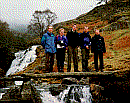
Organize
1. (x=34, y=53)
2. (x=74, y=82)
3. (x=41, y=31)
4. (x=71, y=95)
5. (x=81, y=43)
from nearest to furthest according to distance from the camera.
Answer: (x=71, y=95) → (x=74, y=82) → (x=81, y=43) → (x=34, y=53) → (x=41, y=31)

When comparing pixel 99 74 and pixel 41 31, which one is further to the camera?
pixel 41 31

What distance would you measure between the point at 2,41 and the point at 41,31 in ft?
44.0

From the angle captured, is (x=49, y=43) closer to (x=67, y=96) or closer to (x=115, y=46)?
(x=67, y=96)

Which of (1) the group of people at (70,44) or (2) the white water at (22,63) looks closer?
(1) the group of people at (70,44)

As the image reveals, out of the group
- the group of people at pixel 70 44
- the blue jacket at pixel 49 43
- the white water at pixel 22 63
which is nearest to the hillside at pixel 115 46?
the white water at pixel 22 63

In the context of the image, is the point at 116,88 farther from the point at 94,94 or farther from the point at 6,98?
the point at 6,98

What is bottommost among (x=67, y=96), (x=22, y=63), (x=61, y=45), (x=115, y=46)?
(x=67, y=96)

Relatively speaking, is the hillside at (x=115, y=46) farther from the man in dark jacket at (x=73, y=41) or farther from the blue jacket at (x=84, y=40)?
the man in dark jacket at (x=73, y=41)

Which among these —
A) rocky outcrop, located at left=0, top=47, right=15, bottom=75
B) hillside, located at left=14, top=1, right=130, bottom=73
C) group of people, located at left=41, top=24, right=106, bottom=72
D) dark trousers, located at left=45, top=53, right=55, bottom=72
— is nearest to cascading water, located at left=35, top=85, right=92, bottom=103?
dark trousers, located at left=45, top=53, right=55, bottom=72

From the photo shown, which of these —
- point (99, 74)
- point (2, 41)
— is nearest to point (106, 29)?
point (99, 74)

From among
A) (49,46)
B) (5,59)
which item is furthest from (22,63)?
(49,46)

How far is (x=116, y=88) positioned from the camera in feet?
14.6

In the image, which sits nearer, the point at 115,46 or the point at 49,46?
the point at 49,46

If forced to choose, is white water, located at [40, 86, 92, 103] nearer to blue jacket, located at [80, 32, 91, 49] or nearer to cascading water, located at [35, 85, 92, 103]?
cascading water, located at [35, 85, 92, 103]
